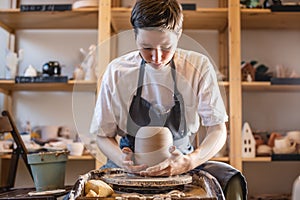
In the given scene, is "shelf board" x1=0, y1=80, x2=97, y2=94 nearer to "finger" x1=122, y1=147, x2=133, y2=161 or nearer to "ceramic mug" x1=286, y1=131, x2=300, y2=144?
"finger" x1=122, y1=147, x2=133, y2=161

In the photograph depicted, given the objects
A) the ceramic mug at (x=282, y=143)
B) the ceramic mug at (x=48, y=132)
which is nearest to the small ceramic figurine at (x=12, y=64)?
the ceramic mug at (x=48, y=132)

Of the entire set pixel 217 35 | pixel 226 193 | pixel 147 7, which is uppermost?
pixel 217 35

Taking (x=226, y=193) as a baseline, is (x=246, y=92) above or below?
above

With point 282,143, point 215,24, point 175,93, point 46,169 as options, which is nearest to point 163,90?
point 175,93

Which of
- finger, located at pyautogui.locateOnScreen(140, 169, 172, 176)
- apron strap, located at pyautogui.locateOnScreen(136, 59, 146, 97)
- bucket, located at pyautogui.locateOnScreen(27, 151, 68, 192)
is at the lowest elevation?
bucket, located at pyautogui.locateOnScreen(27, 151, 68, 192)

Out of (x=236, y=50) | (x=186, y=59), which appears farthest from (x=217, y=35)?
(x=186, y=59)

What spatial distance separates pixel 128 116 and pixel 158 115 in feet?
0.32

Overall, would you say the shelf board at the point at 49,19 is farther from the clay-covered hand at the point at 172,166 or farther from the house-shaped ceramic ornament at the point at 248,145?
the clay-covered hand at the point at 172,166

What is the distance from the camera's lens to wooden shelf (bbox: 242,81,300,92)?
5.67 feet

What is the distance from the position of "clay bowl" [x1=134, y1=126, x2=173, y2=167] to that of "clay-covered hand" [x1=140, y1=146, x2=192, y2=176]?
11mm

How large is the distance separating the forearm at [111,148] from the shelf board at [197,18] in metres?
0.80

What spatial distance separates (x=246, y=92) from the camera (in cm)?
196

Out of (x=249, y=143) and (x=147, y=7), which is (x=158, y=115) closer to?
(x=147, y=7)

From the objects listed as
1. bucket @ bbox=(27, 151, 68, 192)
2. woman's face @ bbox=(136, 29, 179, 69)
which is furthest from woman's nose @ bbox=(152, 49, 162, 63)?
bucket @ bbox=(27, 151, 68, 192)
